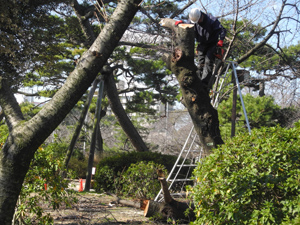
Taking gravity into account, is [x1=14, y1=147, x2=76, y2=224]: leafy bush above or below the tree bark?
below

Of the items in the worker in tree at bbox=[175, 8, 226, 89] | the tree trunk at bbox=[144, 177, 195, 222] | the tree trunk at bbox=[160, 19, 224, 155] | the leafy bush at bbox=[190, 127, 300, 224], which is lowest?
the tree trunk at bbox=[144, 177, 195, 222]

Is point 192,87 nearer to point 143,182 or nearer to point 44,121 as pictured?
point 44,121

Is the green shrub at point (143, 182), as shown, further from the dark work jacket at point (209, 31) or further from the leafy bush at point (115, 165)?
the dark work jacket at point (209, 31)

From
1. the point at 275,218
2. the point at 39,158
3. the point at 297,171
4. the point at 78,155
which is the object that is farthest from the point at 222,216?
the point at 78,155

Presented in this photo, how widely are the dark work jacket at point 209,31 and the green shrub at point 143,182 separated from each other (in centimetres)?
346

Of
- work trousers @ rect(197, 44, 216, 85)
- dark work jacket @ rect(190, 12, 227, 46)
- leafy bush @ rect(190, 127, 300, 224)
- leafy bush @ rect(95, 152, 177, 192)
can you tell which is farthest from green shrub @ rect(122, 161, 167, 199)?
leafy bush @ rect(190, 127, 300, 224)

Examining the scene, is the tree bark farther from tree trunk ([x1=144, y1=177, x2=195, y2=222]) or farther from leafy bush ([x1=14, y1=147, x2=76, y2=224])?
tree trunk ([x1=144, y1=177, x2=195, y2=222])

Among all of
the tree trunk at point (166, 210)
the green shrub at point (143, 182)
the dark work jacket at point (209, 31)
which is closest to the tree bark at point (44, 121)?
the dark work jacket at point (209, 31)

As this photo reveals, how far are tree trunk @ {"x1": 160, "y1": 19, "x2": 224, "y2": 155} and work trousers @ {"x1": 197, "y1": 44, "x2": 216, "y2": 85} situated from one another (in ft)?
1.37

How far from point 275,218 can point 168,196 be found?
9.60 ft

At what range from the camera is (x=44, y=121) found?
356 cm

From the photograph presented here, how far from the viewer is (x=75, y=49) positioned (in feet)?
55.9

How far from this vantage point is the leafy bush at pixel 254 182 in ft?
9.55

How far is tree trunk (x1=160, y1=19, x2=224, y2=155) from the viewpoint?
4.45 metres
